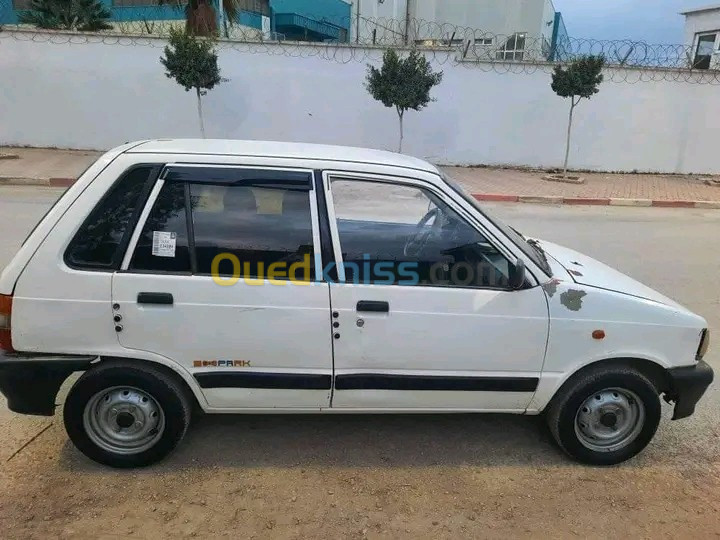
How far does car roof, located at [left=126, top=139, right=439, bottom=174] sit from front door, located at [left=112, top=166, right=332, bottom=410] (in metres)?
0.15

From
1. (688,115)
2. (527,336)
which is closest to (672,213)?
(688,115)

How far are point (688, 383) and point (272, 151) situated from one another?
8.40 feet

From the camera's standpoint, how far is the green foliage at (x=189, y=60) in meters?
13.0

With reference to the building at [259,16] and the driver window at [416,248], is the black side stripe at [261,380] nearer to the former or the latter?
the driver window at [416,248]

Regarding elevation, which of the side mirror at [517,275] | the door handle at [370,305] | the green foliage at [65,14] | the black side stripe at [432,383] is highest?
the green foliage at [65,14]

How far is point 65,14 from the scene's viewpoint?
1992 centimetres

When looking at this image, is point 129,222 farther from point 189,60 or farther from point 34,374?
point 189,60

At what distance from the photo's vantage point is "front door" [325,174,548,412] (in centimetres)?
273

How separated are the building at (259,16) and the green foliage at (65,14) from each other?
2.52ft

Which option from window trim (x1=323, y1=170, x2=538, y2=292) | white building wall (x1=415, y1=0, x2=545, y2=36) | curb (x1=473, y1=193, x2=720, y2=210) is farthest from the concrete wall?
white building wall (x1=415, y1=0, x2=545, y2=36)

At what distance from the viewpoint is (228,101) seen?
16.0m

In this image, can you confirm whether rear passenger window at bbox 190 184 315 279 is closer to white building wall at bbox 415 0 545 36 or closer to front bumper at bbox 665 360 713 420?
front bumper at bbox 665 360 713 420

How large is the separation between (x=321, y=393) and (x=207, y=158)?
1.33m

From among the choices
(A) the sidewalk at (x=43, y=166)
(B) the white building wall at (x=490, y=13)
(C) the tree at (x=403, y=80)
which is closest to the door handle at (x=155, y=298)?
(A) the sidewalk at (x=43, y=166)
